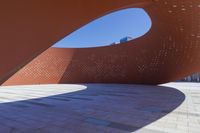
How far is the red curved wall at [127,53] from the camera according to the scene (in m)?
2.61

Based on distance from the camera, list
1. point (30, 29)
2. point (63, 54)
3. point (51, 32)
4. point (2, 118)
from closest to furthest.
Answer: point (30, 29), point (51, 32), point (2, 118), point (63, 54)

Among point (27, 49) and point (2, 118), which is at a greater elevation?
point (27, 49)

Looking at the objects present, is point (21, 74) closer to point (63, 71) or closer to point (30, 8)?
point (63, 71)

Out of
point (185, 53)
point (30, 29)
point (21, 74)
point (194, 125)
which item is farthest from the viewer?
point (21, 74)

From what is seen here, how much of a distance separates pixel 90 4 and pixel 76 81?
51.3 feet

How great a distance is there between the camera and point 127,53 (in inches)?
569

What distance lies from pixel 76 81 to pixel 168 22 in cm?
1297

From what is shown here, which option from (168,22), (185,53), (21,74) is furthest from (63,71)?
(168,22)

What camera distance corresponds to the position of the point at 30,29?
233 centimetres

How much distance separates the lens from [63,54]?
1736cm

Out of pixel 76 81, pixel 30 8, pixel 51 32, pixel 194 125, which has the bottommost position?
pixel 76 81

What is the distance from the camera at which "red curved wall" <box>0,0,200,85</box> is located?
261 cm

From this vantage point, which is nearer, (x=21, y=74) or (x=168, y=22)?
(x=168, y=22)

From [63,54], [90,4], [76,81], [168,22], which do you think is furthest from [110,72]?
[90,4]
